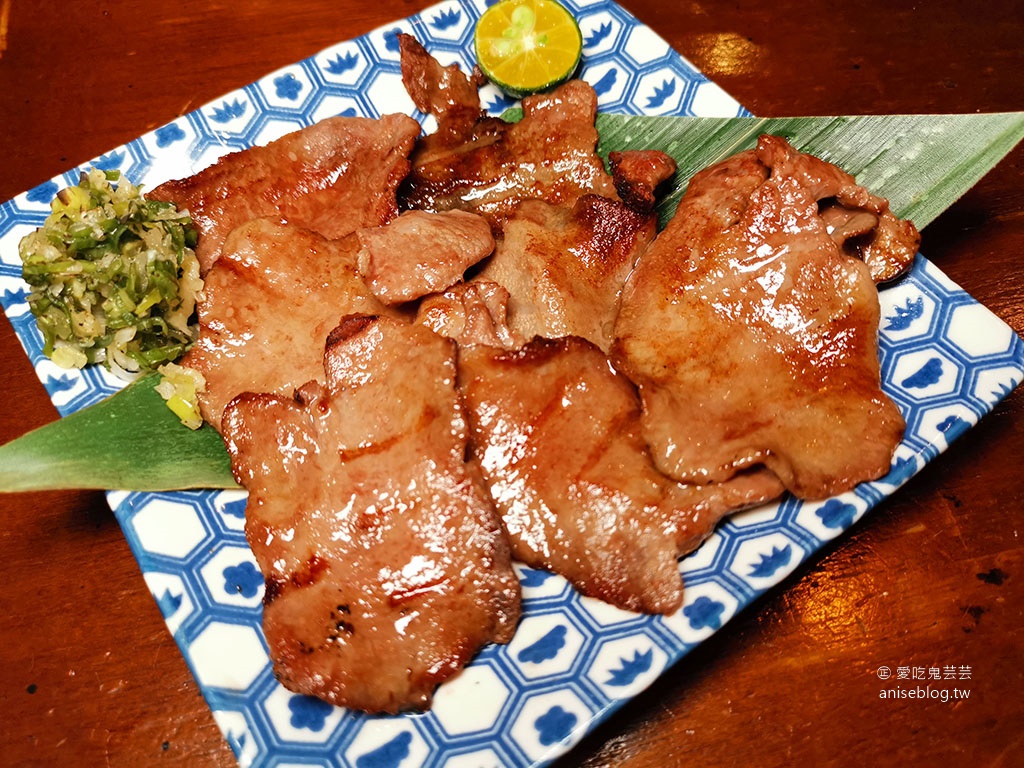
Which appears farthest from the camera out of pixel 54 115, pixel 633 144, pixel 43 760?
pixel 54 115

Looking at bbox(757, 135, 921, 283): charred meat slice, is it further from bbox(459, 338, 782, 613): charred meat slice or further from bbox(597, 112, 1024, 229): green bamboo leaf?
bbox(459, 338, 782, 613): charred meat slice

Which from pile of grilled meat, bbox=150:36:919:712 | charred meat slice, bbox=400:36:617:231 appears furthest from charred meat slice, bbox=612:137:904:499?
charred meat slice, bbox=400:36:617:231

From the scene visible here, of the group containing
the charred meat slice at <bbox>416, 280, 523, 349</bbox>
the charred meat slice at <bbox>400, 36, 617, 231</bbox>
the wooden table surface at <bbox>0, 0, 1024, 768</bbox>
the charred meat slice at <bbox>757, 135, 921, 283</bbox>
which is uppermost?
the charred meat slice at <bbox>400, 36, 617, 231</bbox>

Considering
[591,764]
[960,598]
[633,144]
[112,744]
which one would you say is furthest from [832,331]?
[112,744]

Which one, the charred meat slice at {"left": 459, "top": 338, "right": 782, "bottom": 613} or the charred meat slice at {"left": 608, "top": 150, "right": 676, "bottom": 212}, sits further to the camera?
the charred meat slice at {"left": 608, "top": 150, "right": 676, "bottom": 212}

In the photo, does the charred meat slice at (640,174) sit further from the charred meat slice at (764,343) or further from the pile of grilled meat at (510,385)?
the charred meat slice at (764,343)

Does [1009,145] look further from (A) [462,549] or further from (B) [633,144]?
(A) [462,549]
